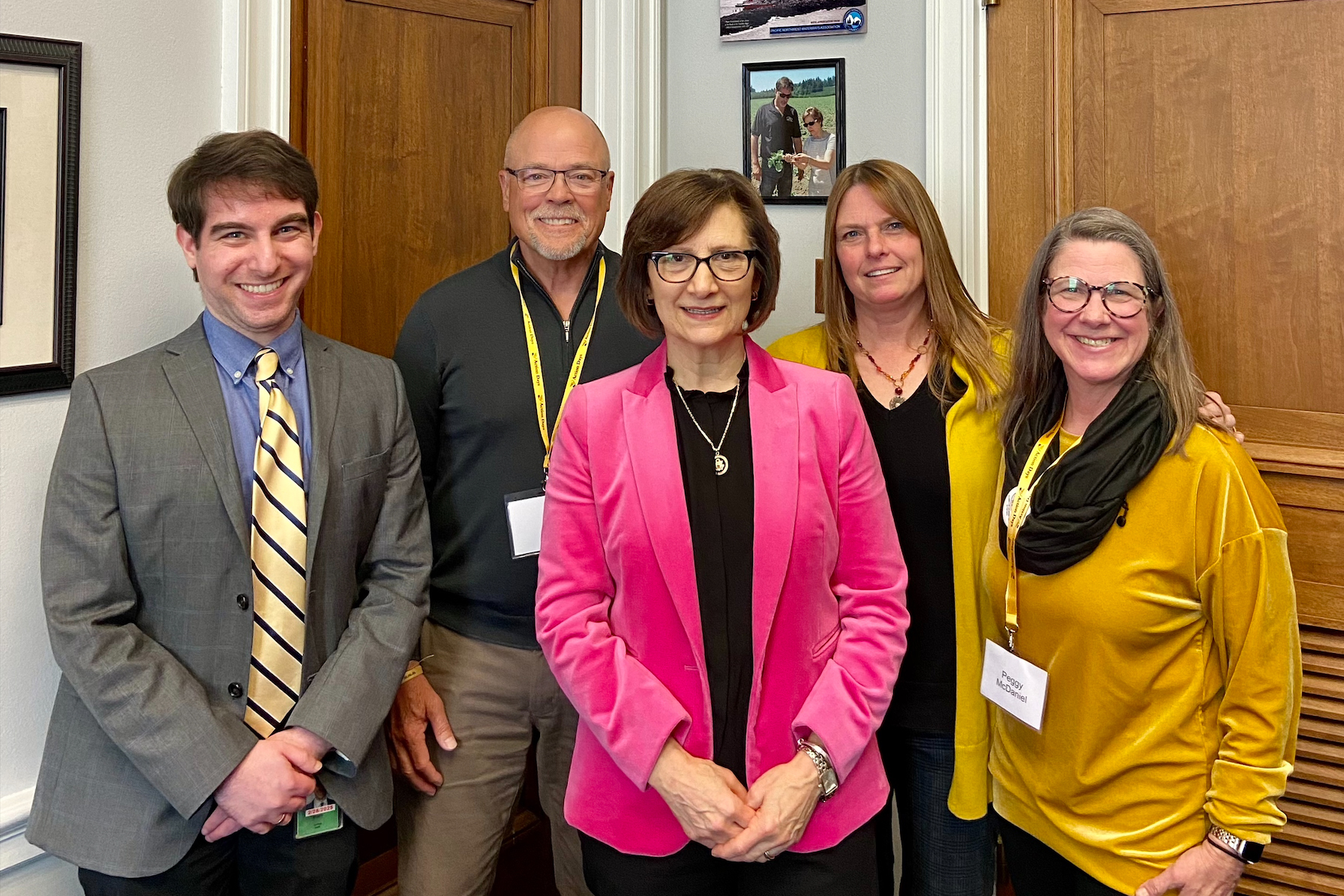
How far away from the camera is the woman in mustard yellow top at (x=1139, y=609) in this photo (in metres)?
1.41

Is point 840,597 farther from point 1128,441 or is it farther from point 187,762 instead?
point 187,762

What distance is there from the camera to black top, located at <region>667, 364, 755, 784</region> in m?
1.46

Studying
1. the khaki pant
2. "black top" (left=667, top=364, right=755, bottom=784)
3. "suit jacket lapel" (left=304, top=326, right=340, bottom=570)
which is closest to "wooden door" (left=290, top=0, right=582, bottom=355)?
"suit jacket lapel" (left=304, top=326, right=340, bottom=570)

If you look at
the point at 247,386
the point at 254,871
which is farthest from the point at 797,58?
the point at 254,871

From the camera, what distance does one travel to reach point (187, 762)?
1.43 m

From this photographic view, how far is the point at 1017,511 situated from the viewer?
161 centimetres

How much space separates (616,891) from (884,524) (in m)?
0.68

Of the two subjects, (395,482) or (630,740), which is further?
(395,482)

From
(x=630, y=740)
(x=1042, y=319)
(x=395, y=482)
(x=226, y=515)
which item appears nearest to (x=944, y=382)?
(x=1042, y=319)

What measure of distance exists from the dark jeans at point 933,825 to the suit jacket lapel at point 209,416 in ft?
3.85

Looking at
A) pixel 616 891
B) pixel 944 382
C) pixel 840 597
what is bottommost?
pixel 616 891

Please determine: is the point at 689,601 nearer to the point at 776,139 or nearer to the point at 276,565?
the point at 276,565

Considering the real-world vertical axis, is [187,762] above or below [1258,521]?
below

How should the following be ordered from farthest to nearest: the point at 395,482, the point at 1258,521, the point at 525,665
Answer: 1. the point at 525,665
2. the point at 395,482
3. the point at 1258,521
